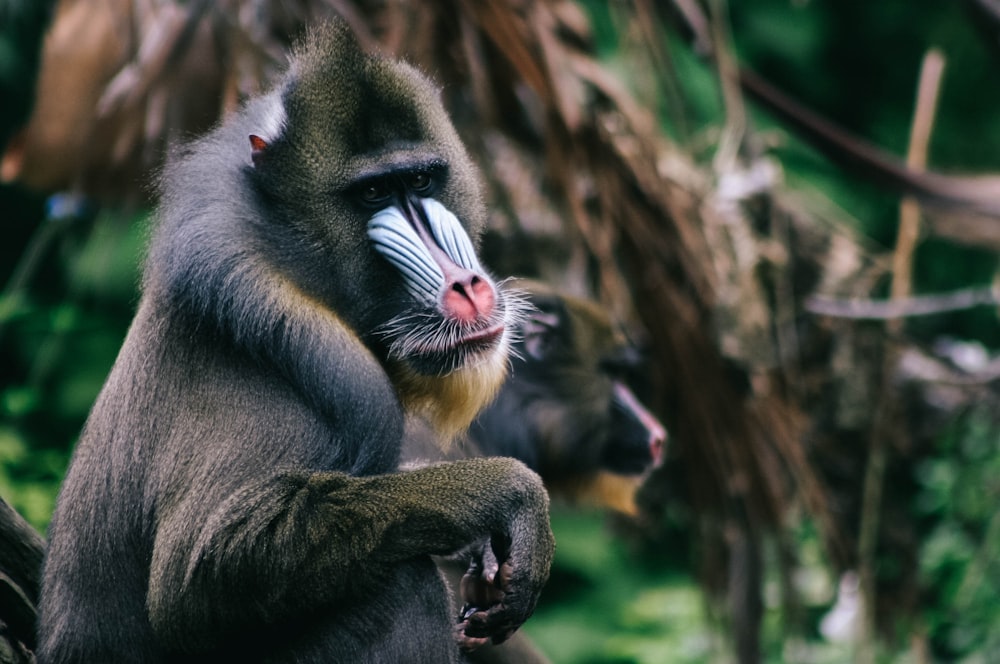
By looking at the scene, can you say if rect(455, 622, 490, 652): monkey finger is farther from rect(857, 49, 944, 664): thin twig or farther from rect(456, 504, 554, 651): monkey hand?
rect(857, 49, 944, 664): thin twig

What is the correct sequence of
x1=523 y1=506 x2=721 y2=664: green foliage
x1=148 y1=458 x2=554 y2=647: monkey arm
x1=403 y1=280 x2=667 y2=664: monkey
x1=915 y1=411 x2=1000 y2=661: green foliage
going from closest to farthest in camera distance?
x1=148 y1=458 x2=554 y2=647: monkey arm → x1=403 y1=280 x2=667 y2=664: monkey → x1=915 y1=411 x2=1000 y2=661: green foliage → x1=523 y1=506 x2=721 y2=664: green foliage

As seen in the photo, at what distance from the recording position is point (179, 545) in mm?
2350

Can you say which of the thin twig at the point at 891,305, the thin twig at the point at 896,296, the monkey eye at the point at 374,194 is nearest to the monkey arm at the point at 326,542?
the monkey eye at the point at 374,194

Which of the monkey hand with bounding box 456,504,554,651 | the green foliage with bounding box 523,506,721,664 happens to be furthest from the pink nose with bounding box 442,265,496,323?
the green foliage with bounding box 523,506,721,664

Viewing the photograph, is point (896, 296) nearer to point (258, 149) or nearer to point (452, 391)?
point (452, 391)

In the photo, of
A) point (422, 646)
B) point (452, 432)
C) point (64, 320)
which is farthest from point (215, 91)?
point (422, 646)

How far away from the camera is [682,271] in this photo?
486 centimetres

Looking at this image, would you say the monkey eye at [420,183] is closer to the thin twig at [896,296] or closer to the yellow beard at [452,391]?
the yellow beard at [452,391]

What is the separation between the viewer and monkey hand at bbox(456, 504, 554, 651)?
2.38 meters

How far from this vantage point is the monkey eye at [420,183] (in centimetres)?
269

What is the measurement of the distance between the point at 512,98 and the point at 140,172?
4.82 feet

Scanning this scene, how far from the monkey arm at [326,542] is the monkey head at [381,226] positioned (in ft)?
0.93

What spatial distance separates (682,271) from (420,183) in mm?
2355

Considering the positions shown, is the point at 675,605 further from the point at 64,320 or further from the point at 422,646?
the point at 422,646
